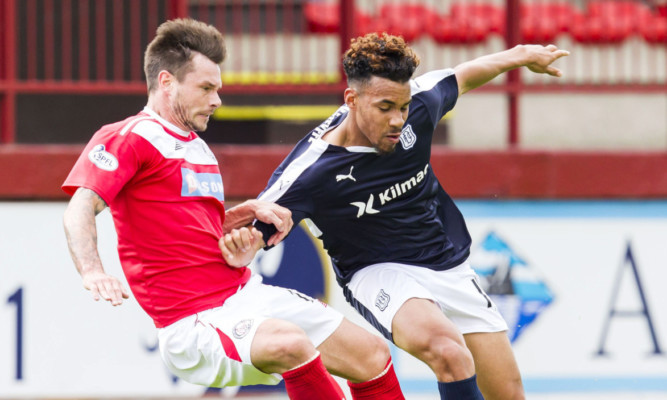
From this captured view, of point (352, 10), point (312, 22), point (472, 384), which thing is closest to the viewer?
point (472, 384)

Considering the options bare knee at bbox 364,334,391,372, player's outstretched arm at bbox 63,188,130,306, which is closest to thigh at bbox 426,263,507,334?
bare knee at bbox 364,334,391,372

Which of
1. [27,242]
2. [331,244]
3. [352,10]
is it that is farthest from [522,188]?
[27,242]

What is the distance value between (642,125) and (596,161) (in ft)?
8.07

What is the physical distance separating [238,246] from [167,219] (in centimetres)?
31

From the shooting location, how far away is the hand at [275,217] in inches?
180

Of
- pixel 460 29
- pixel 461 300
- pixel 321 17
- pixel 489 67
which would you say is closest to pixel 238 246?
pixel 461 300

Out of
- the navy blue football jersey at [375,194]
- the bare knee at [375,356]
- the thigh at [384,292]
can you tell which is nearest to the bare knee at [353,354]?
the bare knee at [375,356]

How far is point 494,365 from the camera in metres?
5.16

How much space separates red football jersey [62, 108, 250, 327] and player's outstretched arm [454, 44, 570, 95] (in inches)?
60.9

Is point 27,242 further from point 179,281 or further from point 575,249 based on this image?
point 575,249

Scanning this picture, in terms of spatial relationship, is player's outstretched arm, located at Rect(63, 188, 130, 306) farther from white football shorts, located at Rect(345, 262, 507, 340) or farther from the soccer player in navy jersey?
white football shorts, located at Rect(345, 262, 507, 340)

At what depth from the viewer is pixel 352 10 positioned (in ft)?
24.7

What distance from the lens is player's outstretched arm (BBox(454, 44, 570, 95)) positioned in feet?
17.3

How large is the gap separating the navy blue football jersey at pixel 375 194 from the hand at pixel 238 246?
26 centimetres
